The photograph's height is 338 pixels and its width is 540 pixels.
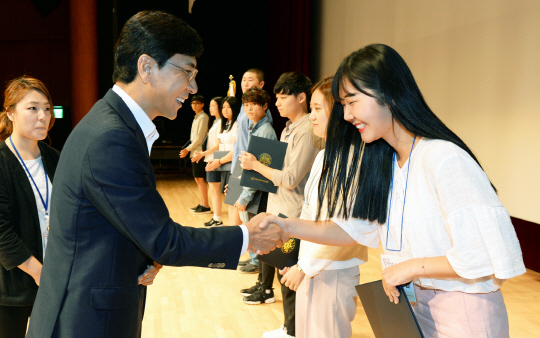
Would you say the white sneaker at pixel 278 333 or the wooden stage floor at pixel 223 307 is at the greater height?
the white sneaker at pixel 278 333

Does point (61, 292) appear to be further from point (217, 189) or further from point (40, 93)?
point (217, 189)

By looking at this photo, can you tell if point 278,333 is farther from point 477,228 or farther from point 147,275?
point 477,228

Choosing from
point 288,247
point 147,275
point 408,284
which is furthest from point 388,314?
point 288,247

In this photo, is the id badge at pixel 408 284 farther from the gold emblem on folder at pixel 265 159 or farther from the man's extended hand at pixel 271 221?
the gold emblem on folder at pixel 265 159

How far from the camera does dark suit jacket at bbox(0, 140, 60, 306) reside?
5.82 feet

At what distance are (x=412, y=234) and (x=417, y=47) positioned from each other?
477 centimetres

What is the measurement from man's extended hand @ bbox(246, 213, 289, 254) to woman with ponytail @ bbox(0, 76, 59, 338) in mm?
998

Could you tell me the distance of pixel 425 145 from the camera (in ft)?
3.78

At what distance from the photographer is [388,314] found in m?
1.18

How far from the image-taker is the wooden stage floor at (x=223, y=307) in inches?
116

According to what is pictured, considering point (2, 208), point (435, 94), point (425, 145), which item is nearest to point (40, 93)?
point (2, 208)

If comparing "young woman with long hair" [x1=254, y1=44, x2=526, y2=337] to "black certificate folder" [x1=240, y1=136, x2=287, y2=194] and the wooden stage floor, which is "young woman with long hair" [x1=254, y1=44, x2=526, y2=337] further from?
the wooden stage floor

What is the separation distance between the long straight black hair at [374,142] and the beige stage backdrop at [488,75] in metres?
3.16

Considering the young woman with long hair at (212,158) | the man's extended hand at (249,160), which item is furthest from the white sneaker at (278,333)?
the young woman with long hair at (212,158)
